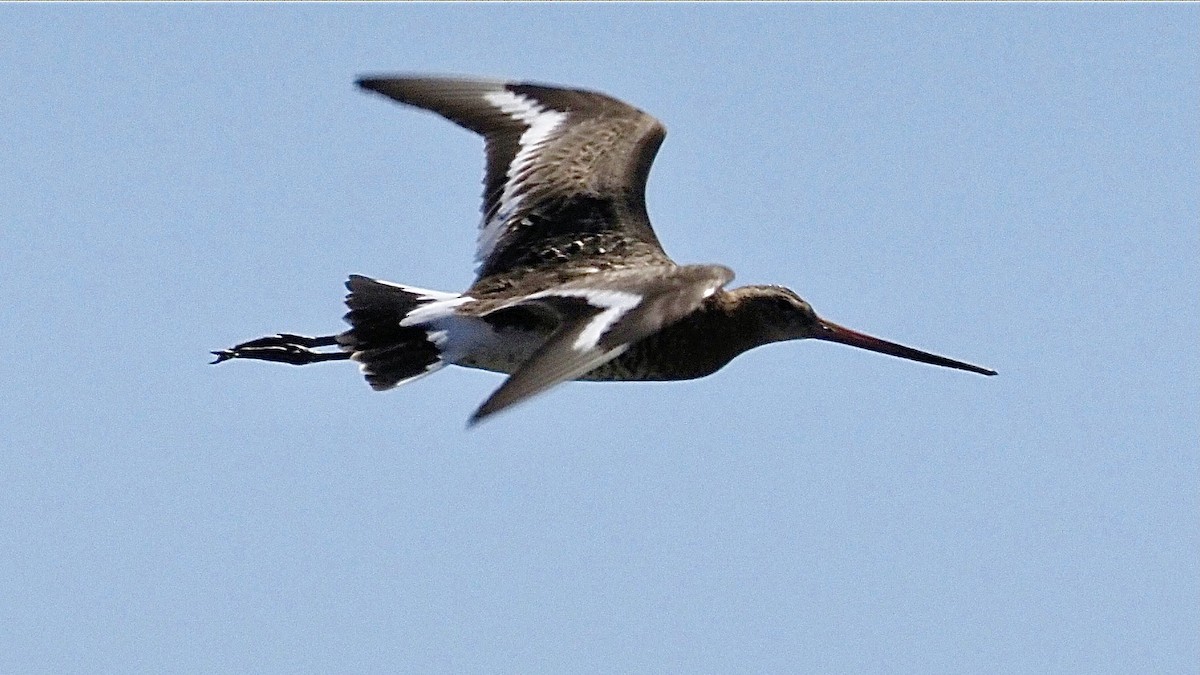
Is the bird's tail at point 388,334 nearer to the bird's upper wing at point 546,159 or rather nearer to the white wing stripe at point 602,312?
the bird's upper wing at point 546,159

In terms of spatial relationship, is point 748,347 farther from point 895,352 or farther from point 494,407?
point 494,407

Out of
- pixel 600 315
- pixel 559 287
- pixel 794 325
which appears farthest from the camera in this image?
pixel 794 325

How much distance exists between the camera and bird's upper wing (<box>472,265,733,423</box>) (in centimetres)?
583

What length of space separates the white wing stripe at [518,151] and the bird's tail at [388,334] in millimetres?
611

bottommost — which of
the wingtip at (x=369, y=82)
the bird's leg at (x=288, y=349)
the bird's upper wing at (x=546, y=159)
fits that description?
the bird's leg at (x=288, y=349)

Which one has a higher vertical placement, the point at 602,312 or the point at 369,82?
the point at 369,82

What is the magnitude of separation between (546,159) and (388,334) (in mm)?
1425

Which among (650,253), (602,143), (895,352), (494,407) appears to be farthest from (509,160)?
(494,407)

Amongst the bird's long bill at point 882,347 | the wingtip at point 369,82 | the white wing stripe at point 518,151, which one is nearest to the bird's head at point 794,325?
the bird's long bill at point 882,347

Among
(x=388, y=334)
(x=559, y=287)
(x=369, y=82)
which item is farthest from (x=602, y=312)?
(x=369, y=82)

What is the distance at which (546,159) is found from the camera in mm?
8719

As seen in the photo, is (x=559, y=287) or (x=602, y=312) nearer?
(x=602, y=312)

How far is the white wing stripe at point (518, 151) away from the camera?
845cm

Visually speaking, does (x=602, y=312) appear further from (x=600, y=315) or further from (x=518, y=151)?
(x=518, y=151)
